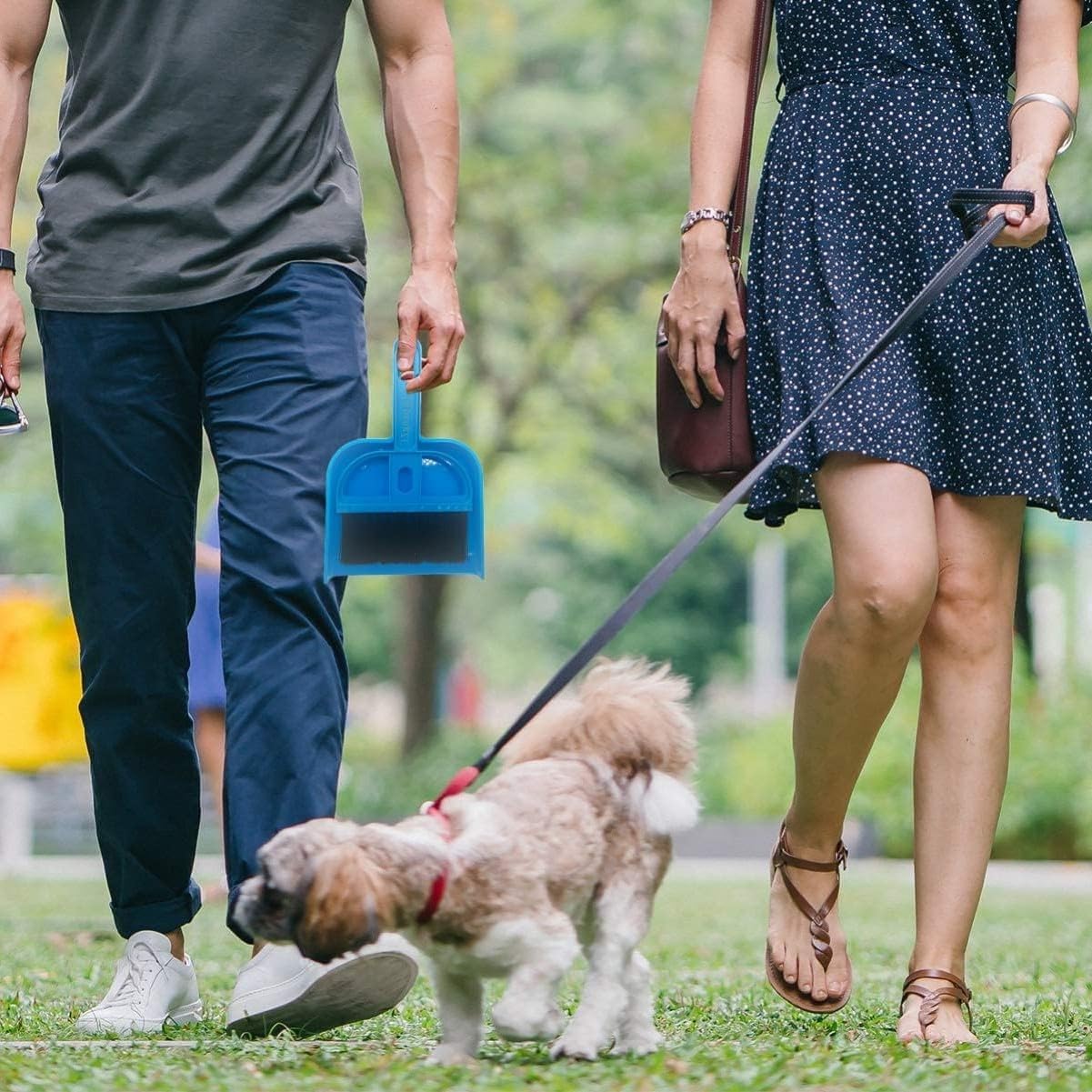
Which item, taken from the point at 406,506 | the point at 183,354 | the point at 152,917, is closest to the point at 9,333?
the point at 183,354

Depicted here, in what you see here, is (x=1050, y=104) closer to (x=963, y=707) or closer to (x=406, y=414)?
(x=963, y=707)

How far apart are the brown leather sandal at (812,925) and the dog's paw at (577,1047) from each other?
0.80 meters

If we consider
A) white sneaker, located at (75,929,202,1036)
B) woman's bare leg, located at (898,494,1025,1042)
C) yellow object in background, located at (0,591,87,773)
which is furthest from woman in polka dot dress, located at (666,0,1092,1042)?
yellow object in background, located at (0,591,87,773)

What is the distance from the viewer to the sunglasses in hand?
3843 millimetres

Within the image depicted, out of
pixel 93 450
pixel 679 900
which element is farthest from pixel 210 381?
pixel 679 900

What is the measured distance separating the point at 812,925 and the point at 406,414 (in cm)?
134

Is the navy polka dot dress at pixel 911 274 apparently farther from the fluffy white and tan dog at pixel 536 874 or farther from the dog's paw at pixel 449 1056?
the dog's paw at pixel 449 1056

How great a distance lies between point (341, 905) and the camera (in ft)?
8.88

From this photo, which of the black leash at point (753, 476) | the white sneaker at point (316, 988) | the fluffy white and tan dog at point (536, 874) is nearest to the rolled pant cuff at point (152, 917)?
the white sneaker at point (316, 988)

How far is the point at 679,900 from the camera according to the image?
981cm

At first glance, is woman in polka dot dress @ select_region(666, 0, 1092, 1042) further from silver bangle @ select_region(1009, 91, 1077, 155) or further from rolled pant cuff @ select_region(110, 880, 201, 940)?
rolled pant cuff @ select_region(110, 880, 201, 940)

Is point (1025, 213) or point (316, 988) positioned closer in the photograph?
point (316, 988)

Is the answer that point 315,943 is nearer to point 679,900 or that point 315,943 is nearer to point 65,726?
point 679,900

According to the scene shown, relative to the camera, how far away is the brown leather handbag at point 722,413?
3.93m
